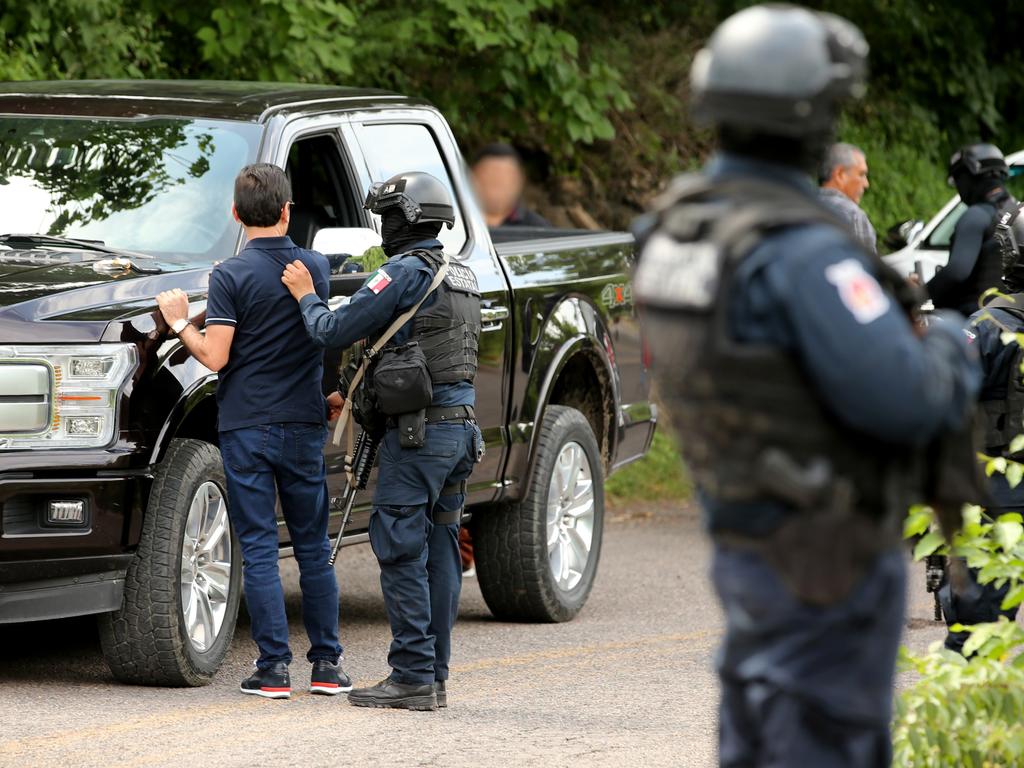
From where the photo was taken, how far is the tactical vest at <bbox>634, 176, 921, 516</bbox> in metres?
2.89

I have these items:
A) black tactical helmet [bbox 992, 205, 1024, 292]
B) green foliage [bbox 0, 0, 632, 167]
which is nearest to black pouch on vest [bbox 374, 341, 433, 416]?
black tactical helmet [bbox 992, 205, 1024, 292]

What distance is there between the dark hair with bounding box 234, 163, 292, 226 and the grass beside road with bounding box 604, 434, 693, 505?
260 inches

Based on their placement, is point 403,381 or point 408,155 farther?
point 408,155

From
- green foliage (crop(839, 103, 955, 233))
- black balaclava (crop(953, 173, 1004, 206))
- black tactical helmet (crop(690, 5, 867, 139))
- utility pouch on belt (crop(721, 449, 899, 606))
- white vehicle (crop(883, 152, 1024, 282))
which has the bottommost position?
utility pouch on belt (crop(721, 449, 899, 606))

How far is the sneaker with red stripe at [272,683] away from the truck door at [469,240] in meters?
1.50

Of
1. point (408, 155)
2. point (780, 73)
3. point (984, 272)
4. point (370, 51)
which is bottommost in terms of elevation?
point (780, 73)

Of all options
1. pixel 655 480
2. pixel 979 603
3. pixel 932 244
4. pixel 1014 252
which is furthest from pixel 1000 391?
pixel 932 244

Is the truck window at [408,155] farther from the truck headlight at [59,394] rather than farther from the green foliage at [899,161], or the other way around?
the green foliage at [899,161]

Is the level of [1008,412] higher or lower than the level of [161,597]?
higher

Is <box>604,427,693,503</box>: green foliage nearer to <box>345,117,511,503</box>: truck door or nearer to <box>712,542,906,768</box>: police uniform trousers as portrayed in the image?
<box>345,117,511,503</box>: truck door

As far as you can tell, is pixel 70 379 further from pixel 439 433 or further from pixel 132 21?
pixel 132 21

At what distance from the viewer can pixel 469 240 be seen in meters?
7.93

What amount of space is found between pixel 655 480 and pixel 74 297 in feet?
24.0

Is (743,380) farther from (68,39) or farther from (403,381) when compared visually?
(68,39)
